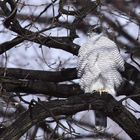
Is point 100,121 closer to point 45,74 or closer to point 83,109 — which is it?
point 83,109

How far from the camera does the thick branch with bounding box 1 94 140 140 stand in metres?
4.58

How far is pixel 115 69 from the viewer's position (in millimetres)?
5801

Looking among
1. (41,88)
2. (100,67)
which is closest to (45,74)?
(41,88)

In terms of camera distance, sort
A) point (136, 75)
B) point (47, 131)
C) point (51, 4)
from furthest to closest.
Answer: point (47, 131), point (136, 75), point (51, 4)

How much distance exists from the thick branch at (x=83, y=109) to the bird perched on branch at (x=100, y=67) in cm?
80

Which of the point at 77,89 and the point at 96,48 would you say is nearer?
the point at 96,48

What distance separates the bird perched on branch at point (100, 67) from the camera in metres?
5.73

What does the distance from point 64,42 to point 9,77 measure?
2.77 ft

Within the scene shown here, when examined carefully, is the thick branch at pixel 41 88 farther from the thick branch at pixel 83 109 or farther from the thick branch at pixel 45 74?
the thick branch at pixel 83 109

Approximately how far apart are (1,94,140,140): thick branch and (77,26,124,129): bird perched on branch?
2.64ft

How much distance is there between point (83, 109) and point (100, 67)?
1043 mm

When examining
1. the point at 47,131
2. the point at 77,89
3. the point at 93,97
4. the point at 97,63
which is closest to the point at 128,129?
the point at 93,97

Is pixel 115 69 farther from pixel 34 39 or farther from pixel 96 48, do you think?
pixel 34 39

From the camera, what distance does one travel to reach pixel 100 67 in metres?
5.73
